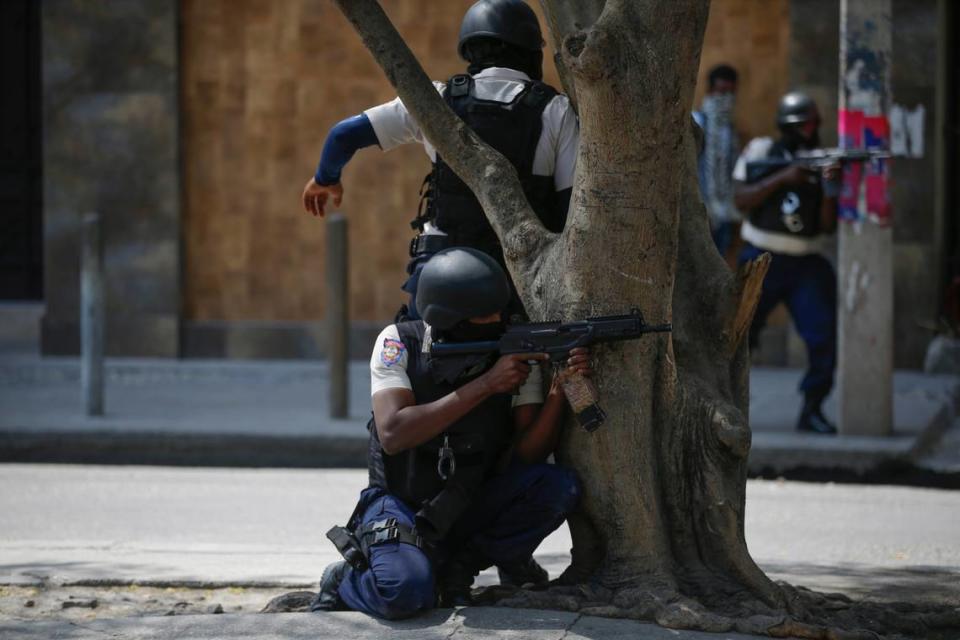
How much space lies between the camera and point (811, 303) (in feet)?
28.4

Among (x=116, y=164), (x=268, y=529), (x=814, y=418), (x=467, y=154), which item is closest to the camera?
(x=467, y=154)

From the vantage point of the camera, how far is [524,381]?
4746 mm

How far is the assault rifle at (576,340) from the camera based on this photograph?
15.3ft

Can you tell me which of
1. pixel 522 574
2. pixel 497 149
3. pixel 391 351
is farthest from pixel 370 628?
pixel 497 149

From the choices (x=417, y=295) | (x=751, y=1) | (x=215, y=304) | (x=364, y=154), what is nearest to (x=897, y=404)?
(x=751, y=1)

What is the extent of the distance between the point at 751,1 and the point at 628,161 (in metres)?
6.86

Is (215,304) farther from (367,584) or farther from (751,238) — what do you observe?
(367,584)

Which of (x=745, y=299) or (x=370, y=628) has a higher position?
(x=745, y=299)

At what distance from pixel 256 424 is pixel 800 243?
3.16 m

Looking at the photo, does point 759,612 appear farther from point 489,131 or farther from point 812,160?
point 812,160

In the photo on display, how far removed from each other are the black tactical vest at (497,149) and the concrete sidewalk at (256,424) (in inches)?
131

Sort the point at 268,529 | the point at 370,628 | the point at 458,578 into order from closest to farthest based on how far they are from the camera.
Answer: the point at 370,628
the point at 458,578
the point at 268,529

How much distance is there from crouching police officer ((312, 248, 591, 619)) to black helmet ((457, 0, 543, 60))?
2.58ft

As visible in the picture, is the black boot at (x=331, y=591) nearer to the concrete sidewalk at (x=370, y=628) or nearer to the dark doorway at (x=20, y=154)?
the concrete sidewalk at (x=370, y=628)
